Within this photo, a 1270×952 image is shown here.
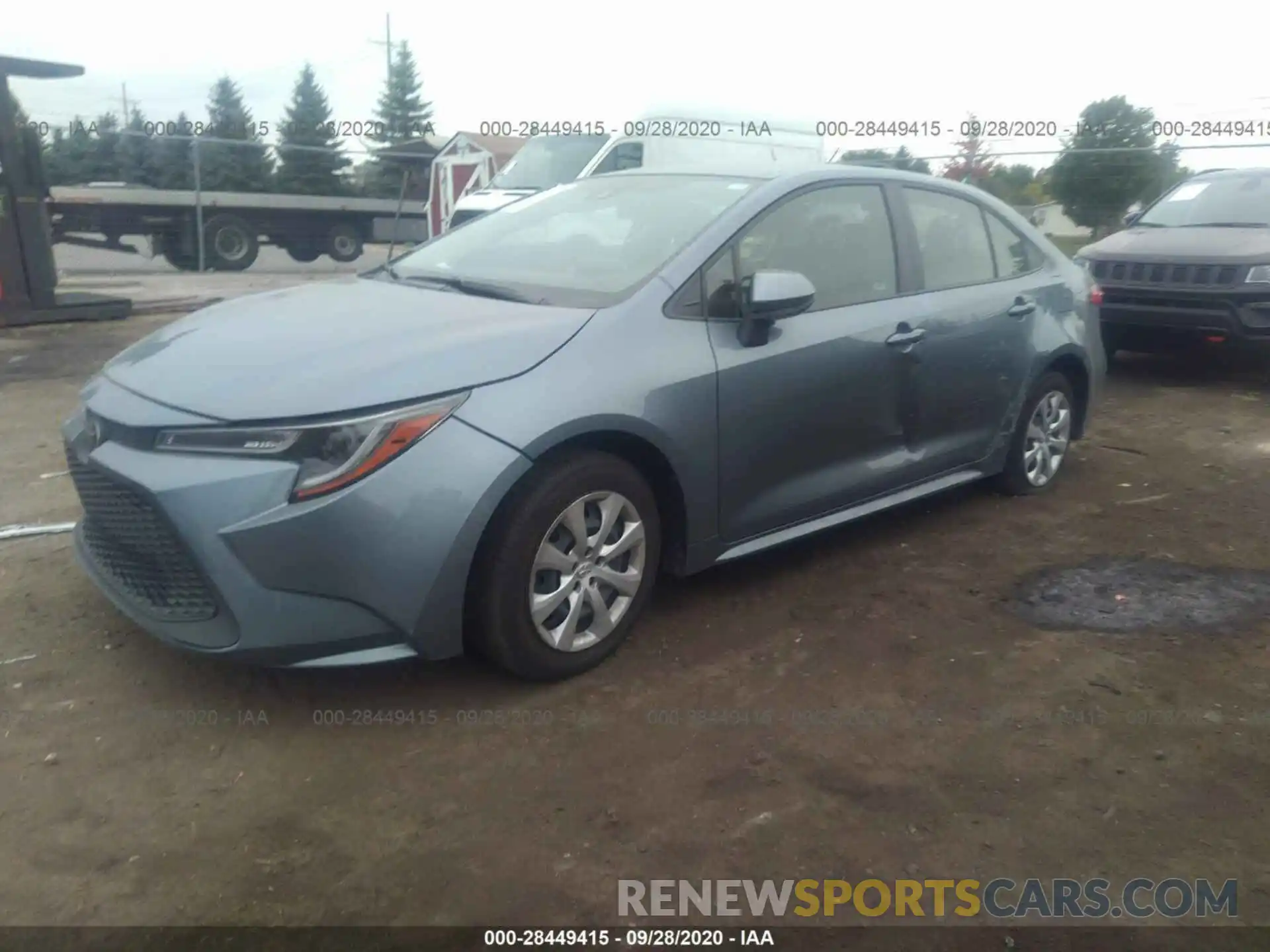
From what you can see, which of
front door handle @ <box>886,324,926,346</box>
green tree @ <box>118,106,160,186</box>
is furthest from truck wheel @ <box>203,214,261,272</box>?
front door handle @ <box>886,324,926,346</box>

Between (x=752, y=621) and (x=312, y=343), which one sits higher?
(x=312, y=343)

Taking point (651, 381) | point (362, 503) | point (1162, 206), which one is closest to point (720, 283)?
point (651, 381)

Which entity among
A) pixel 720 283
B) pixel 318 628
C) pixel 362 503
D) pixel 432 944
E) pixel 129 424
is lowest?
pixel 432 944

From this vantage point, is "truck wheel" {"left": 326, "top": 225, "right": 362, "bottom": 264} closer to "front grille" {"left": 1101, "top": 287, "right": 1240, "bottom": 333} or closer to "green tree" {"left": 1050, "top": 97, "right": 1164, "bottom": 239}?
"green tree" {"left": 1050, "top": 97, "right": 1164, "bottom": 239}

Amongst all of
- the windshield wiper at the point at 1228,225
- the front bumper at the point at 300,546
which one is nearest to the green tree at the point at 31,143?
the front bumper at the point at 300,546

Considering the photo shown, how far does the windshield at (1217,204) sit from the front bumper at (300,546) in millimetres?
7439

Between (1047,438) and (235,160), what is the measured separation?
2081 cm

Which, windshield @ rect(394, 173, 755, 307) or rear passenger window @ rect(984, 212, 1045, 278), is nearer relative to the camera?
windshield @ rect(394, 173, 755, 307)

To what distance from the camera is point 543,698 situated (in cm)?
322

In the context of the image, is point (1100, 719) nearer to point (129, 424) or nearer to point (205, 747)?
point (205, 747)

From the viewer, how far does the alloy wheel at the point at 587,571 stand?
3.16m

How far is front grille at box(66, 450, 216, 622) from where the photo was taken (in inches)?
113

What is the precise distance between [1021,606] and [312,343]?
2669mm

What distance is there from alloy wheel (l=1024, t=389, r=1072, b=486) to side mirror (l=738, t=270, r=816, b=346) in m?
1.99
